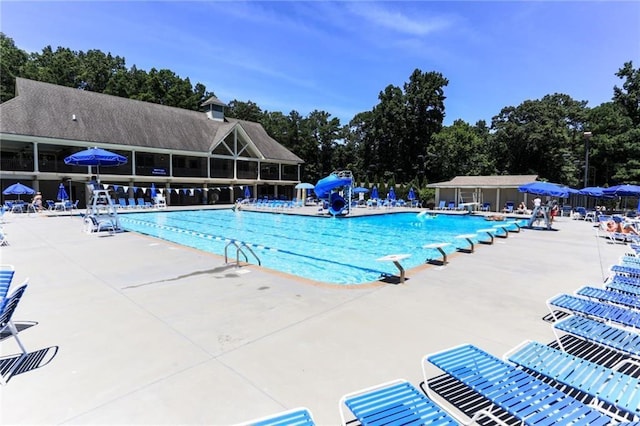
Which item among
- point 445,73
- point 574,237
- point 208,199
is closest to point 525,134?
point 445,73

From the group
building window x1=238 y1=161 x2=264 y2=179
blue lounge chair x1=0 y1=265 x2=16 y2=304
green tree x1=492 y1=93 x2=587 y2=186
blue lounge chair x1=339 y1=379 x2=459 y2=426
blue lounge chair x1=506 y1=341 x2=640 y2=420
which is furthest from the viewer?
building window x1=238 y1=161 x2=264 y2=179

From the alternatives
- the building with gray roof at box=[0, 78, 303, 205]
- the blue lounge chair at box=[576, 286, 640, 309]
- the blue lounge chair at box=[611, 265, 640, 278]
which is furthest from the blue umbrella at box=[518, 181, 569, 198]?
the building with gray roof at box=[0, 78, 303, 205]

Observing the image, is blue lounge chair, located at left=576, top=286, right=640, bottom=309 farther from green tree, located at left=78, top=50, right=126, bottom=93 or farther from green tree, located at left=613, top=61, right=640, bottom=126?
green tree, located at left=78, top=50, right=126, bottom=93

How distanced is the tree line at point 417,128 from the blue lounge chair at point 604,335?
3605cm

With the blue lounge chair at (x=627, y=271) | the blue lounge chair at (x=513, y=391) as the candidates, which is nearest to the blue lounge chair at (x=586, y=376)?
the blue lounge chair at (x=513, y=391)

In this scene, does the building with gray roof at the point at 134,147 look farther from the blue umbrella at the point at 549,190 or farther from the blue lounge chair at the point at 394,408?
the blue lounge chair at the point at 394,408

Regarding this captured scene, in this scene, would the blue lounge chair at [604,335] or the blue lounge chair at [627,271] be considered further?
the blue lounge chair at [627,271]

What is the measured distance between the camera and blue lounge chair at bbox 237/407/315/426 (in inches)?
81.4

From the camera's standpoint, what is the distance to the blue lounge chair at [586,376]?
2410mm

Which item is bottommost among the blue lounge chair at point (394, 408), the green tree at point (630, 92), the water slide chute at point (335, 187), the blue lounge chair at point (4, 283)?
the blue lounge chair at point (394, 408)

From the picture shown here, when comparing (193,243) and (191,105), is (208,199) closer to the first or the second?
(191,105)

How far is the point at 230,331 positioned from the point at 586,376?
11.7ft

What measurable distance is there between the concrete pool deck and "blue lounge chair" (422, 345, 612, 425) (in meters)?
0.51

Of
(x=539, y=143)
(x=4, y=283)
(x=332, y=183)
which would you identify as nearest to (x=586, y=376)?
(x=4, y=283)
